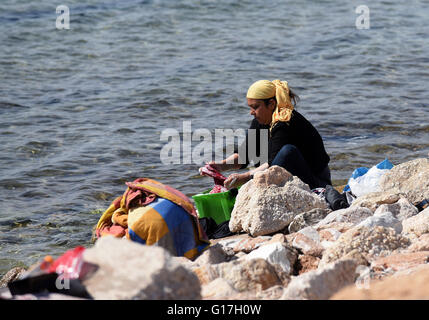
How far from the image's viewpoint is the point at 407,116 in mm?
8930

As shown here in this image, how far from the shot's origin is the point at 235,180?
5160mm

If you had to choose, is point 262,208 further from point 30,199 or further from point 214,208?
point 30,199

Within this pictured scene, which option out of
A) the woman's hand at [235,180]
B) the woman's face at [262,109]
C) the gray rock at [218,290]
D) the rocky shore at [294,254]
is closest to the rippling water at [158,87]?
the woman's hand at [235,180]

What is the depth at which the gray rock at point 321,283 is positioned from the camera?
2893 millimetres

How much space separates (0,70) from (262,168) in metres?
7.40

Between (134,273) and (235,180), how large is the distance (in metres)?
2.57

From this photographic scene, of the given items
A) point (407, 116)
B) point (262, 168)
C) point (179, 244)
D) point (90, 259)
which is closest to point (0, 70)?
point (407, 116)

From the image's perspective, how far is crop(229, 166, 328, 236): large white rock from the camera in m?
4.61

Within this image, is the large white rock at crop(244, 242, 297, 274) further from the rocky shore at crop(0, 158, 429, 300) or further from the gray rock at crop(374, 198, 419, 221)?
the gray rock at crop(374, 198, 419, 221)

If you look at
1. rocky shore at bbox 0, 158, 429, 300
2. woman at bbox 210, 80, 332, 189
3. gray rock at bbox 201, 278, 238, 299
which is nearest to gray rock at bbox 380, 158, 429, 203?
rocky shore at bbox 0, 158, 429, 300

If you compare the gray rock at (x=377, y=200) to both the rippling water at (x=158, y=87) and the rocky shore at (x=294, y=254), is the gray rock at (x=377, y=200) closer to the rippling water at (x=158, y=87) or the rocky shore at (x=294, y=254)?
the rocky shore at (x=294, y=254)

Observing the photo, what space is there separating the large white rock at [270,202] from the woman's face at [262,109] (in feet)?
2.08

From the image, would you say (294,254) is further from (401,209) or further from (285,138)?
(285,138)

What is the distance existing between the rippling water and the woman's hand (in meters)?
1.29
